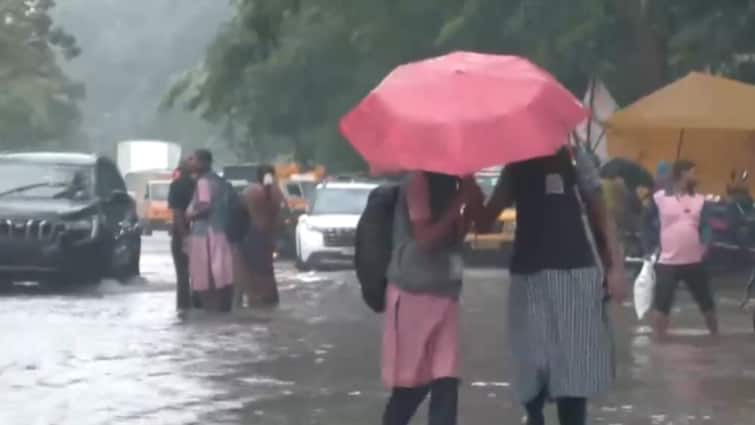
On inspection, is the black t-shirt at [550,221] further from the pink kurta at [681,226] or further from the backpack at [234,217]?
the backpack at [234,217]

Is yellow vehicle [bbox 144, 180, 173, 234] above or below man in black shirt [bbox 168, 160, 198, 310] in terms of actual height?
below

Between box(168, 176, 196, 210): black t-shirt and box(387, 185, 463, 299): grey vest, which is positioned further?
box(168, 176, 196, 210): black t-shirt

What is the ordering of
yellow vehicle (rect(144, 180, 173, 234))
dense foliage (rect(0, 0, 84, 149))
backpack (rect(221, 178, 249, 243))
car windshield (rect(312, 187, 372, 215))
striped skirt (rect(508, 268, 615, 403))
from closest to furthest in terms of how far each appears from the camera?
striped skirt (rect(508, 268, 615, 403)) → backpack (rect(221, 178, 249, 243)) → car windshield (rect(312, 187, 372, 215)) → dense foliage (rect(0, 0, 84, 149)) → yellow vehicle (rect(144, 180, 173, 234))

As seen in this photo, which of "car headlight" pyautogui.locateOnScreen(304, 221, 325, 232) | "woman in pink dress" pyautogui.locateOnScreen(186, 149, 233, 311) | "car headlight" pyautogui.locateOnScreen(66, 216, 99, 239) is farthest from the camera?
"car headlight" pyautogui.locateOnScreen(304, 221, 325, 232)

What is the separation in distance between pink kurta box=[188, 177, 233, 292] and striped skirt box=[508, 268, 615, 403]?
1105 centimetres

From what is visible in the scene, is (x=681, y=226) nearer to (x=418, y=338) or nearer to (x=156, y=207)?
(x=418, y=338)

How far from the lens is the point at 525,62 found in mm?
9609

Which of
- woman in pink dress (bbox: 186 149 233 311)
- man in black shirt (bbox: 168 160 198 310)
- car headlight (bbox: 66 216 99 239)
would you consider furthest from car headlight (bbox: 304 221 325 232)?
woman in pink dress (bbox: 186 149 233 311)

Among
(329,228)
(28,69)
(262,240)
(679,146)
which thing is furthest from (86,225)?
(28,69)

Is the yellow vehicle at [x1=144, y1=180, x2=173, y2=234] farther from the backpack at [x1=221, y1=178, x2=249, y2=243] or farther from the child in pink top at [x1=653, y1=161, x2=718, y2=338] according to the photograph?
the child in pink top at [x1=653, y1=161, x2=718, y2=338]

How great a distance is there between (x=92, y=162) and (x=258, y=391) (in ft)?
41.7

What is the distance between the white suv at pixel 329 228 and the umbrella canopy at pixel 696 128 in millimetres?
5964

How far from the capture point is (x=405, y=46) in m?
40.6

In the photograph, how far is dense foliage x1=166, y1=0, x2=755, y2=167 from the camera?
31.8 meters
